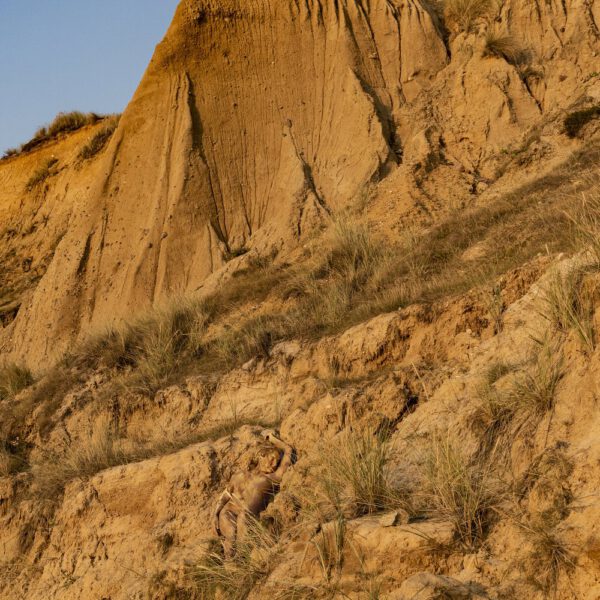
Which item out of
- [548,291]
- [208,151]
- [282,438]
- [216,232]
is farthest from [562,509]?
[208,151]

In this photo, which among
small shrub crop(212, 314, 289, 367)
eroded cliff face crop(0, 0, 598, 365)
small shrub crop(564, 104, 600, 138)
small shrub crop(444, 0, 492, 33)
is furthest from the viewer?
Result: small shrub crop(444, 0, 492, 33)

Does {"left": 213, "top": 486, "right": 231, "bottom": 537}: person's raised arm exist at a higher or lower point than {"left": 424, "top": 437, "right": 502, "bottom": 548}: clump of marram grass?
higher

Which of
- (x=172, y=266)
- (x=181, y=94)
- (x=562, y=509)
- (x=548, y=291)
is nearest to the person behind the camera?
(x=562, y=509)

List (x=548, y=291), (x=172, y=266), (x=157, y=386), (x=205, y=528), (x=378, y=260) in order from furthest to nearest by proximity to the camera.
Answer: (x=172, y=266) → (x=378, y=260) → (x=157, y=386) → (x=205, y=528) → (x=548, y=291)

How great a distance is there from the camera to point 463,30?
15469 mm

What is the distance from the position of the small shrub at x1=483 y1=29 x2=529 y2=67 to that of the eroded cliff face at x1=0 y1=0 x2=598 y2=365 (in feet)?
0.50

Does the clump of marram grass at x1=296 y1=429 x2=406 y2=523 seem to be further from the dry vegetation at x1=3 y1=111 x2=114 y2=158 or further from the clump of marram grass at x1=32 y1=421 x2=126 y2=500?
the dry vegetation at x1=3 y1=111 x2=114 y2=158

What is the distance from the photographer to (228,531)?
6.57 meters

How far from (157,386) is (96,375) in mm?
1488

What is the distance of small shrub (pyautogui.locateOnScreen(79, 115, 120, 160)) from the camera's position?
20.1 meters

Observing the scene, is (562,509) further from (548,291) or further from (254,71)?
(254,71)

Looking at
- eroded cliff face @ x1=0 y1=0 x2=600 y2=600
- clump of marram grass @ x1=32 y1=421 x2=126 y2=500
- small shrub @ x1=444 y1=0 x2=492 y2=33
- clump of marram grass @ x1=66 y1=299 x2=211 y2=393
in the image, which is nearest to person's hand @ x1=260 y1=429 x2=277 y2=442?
eroded cliff face @ x1=0 y1=0 x2=600 y2=600

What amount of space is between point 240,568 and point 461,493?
1.71 m

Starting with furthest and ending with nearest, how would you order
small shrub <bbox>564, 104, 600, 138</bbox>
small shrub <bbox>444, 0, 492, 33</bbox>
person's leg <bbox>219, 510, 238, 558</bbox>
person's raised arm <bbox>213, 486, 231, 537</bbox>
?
small shrub <bbox>444, 0, 492, 33</bbox> < small shrub <bbox>564, 104, 600, 138</bbox> < person's raised arm <bbox>213, 486, 231, 537</bbox> < person's leg <bbox>219, 510, 238, 558</bbox>
